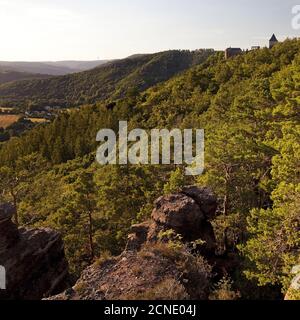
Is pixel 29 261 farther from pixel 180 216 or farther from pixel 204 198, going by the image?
pixel 204 198

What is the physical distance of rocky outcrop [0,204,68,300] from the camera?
A: 2469 cm

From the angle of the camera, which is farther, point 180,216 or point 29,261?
point 29,261

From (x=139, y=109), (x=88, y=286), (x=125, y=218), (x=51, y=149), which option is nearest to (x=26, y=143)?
(x=51, y=149)

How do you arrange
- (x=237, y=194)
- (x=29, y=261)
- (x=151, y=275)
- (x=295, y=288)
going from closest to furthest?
(x=295, y=288), (x=151, y=275), (x=29, y=261), (x=237, y=194)

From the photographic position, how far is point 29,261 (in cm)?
2575

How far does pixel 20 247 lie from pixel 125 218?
10788mm

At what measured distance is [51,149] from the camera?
106250 millimetres

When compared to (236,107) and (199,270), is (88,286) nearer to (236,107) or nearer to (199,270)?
(199,270)

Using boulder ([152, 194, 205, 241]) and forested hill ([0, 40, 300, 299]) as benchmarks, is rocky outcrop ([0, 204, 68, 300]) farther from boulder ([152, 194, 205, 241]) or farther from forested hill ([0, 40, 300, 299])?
boulder ([152, 194, 205, 241])

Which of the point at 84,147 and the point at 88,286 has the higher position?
the point at 88,286

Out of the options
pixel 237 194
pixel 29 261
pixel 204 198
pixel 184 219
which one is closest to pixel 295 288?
pixel 184 219

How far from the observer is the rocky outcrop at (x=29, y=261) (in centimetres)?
2469

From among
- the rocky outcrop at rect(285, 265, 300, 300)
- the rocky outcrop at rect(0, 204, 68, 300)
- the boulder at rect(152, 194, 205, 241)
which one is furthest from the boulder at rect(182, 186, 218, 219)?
the rocky outcrop at rect(0, 204, 68, 300)

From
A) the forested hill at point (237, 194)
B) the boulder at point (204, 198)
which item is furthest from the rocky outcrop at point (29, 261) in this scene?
the boulder at point (204, 198)
